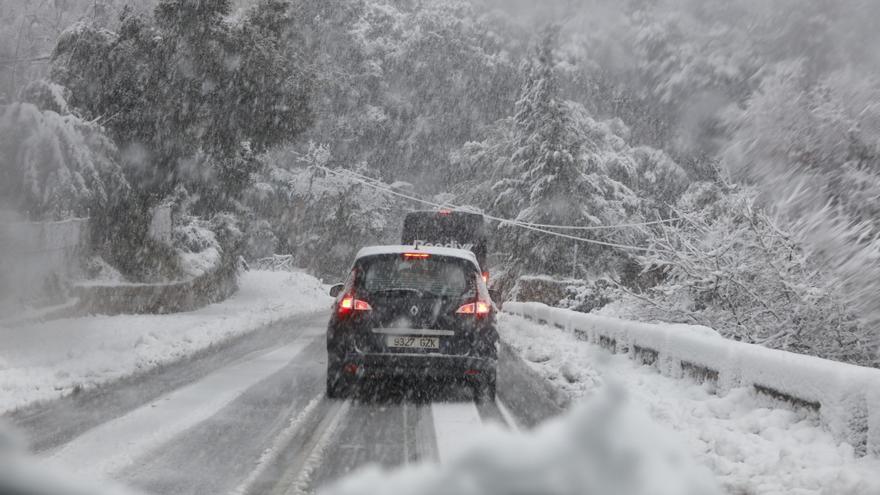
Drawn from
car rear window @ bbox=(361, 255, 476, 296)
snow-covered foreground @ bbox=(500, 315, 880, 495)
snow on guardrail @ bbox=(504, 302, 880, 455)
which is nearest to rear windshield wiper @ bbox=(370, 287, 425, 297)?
car rear window @ bbox=(361, 255, 476, 296)

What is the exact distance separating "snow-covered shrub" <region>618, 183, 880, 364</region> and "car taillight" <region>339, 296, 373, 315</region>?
4223 millimetres

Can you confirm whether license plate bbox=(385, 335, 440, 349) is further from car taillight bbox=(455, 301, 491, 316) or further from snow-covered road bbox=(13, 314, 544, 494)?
snow-covered road bbox=(13, 314, 544, 494)

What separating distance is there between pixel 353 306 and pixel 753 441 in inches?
171

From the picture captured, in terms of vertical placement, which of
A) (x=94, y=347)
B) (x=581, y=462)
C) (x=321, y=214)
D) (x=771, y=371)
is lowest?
(x=321, y=214)

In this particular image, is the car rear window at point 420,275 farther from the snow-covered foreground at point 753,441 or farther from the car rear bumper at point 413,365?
the snow-covered foreground at point 753,441

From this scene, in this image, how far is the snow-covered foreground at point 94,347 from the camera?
914 centimetres

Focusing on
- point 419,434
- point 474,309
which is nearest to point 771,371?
point 419,434

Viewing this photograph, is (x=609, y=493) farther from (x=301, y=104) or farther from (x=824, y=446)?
(x=301, y=104)

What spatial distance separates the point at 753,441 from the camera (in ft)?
19.8

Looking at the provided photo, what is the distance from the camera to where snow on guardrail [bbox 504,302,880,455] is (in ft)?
17.2

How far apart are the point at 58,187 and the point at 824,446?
12154 millimetres

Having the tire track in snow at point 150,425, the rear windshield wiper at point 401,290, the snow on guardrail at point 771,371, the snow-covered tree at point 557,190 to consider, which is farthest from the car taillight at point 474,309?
the snow-covered tree at point 557,190

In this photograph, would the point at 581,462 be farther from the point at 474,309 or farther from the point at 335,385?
the point at 335,385

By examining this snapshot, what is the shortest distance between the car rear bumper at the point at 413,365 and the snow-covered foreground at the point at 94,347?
3.18 meters
